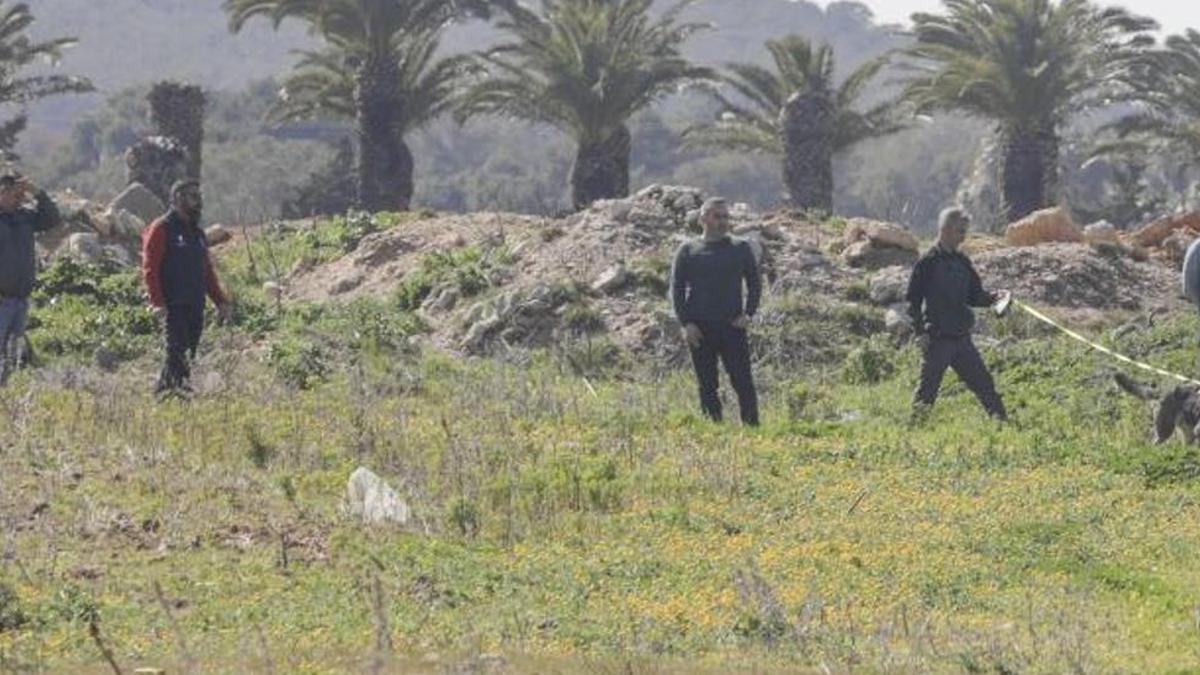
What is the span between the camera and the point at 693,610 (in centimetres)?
958

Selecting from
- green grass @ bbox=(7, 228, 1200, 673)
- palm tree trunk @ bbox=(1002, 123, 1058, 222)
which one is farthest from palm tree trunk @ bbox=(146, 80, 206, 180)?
green grass @ bbox=(7, 228, 1200, 673)

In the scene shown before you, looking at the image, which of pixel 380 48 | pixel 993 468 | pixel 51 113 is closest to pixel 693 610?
pixel 993 468

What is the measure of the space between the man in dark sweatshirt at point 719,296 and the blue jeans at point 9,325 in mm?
4290

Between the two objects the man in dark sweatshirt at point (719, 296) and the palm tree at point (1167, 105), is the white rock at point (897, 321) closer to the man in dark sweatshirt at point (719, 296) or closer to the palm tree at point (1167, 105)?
the man in dark sweatshirt at point (719, 296)

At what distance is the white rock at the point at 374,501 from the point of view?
11.5m

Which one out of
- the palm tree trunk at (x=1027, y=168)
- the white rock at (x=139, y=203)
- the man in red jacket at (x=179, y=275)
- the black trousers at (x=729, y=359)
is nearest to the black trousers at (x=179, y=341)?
the man in red jacket at (x=179, y=275)

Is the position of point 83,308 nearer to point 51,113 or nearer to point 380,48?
point 380,48

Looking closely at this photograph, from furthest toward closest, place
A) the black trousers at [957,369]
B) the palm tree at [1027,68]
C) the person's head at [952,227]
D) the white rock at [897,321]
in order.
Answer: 1. the palm tree at [1027,68]
2. the white rock at [897,321]
3. the black trousers at [957,369]
4. the person's head at [952,227]

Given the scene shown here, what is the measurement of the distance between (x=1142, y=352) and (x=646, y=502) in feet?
25.8

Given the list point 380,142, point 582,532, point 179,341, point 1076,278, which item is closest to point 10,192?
point 179,341

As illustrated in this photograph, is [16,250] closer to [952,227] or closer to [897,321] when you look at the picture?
[952,227]

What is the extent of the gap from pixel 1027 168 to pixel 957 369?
17911 millimetres

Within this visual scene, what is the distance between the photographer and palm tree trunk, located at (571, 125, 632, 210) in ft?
109

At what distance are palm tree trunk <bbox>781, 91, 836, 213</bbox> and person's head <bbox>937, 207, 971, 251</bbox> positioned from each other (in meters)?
18.2
